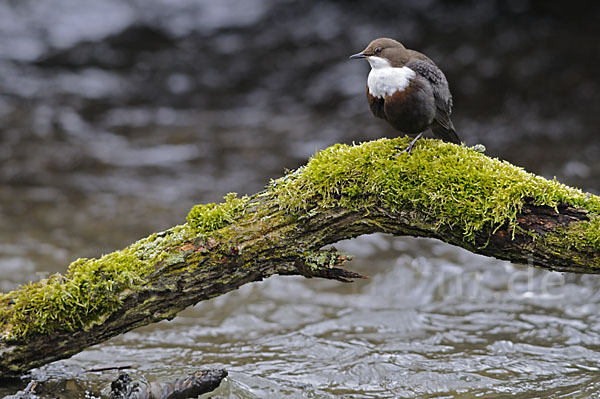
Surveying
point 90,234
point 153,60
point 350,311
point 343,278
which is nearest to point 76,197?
point 90,234

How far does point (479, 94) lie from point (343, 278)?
371 inches

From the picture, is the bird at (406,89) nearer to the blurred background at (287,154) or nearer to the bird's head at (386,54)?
the bird's head at (386,54)

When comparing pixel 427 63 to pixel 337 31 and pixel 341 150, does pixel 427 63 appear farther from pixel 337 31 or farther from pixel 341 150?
pixel 337 31

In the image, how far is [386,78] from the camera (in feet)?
12.2

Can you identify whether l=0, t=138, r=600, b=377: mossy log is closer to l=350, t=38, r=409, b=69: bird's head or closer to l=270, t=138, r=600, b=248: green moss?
l=270, t=138, r=600, b=248: green moss

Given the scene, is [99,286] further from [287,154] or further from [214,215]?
[287,154]

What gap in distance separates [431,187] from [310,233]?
0.76 metres

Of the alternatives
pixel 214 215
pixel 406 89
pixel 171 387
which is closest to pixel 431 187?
pixel 406 89

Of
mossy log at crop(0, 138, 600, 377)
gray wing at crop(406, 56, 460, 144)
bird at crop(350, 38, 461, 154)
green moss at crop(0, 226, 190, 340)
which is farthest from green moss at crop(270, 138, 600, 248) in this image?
green moss at crop(0, 226, 190, 340)

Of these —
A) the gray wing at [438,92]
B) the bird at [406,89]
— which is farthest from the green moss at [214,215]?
the gray wing at [438,92]

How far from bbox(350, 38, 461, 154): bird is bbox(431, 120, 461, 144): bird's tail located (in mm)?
50

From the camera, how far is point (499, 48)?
12.5 m

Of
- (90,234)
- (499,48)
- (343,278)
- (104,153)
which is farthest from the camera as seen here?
(499,48)

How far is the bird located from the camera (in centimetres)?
365
